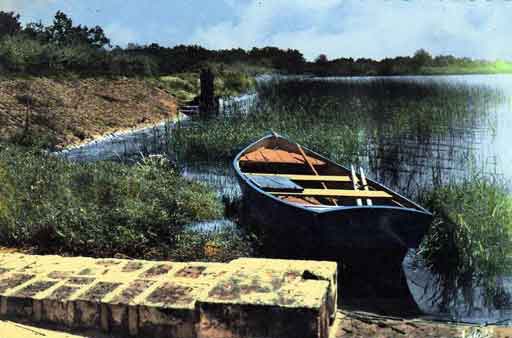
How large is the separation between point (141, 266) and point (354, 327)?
1.18 m

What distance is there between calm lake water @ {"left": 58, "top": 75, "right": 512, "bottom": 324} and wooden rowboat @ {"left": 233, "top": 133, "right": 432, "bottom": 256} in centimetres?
54

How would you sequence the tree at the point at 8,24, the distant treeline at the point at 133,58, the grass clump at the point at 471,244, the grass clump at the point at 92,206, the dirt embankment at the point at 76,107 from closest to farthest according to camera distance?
the grass clump at the point at 471,244, the grass clump at the point at 92,206, the distant treeline at the point at 133,58, the tree at the point at 8,24, the dirt embankment at the point at 76,107

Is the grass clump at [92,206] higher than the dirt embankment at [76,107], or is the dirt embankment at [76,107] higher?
the dirt embankment at [76,107]

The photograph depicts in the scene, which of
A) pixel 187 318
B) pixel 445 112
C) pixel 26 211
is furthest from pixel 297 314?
pixel 445 112

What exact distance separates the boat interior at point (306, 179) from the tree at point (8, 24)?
3.21m

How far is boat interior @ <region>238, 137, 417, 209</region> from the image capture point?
661 centimetres

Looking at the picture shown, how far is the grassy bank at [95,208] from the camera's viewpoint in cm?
623

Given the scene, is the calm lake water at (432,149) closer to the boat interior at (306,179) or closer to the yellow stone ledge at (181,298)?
the boat interior at (306,179)

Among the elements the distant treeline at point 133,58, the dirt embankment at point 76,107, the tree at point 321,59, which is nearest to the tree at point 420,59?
the distant treeline at point 133,58

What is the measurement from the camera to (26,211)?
6602 millimetres

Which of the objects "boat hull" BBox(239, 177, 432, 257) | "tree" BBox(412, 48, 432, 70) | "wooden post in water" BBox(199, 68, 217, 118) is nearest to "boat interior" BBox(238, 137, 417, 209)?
"boat hull" BBox(239, 177, 432, 257)

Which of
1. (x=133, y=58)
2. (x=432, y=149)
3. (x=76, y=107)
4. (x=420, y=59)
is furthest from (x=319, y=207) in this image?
(x=432, y=149)

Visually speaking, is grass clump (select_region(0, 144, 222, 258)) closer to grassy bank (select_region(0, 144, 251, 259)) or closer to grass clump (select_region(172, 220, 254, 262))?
grassy bank (select_region(0, 144, 251, 259))

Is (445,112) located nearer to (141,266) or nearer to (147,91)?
(147,91)
